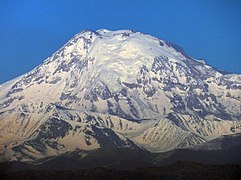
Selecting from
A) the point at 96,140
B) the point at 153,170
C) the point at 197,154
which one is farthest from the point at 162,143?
the point at 153,170

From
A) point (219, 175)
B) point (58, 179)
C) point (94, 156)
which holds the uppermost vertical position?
point (94, 156)

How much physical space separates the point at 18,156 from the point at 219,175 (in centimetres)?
8520

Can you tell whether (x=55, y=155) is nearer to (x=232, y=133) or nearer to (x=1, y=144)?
(x=1, y=144)

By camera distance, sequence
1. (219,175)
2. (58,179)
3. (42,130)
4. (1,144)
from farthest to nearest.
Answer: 1. (42,130)
2. (1,144)
3. (58,179)
4. (219,175)

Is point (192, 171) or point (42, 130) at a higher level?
point (42, 130)

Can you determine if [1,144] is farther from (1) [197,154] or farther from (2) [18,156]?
(1) [197,154]

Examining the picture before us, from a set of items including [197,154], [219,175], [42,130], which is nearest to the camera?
[219,175]

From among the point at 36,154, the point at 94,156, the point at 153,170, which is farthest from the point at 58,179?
the point at 36,154

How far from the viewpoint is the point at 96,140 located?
630 feet

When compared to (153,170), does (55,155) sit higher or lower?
higher

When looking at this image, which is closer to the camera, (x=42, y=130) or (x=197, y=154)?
(x=197, y=154)

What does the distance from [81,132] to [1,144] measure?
78.4ft

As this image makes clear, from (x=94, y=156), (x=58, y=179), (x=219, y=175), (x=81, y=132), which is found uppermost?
(x=81, y=132)

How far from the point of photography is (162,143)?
196 meters
